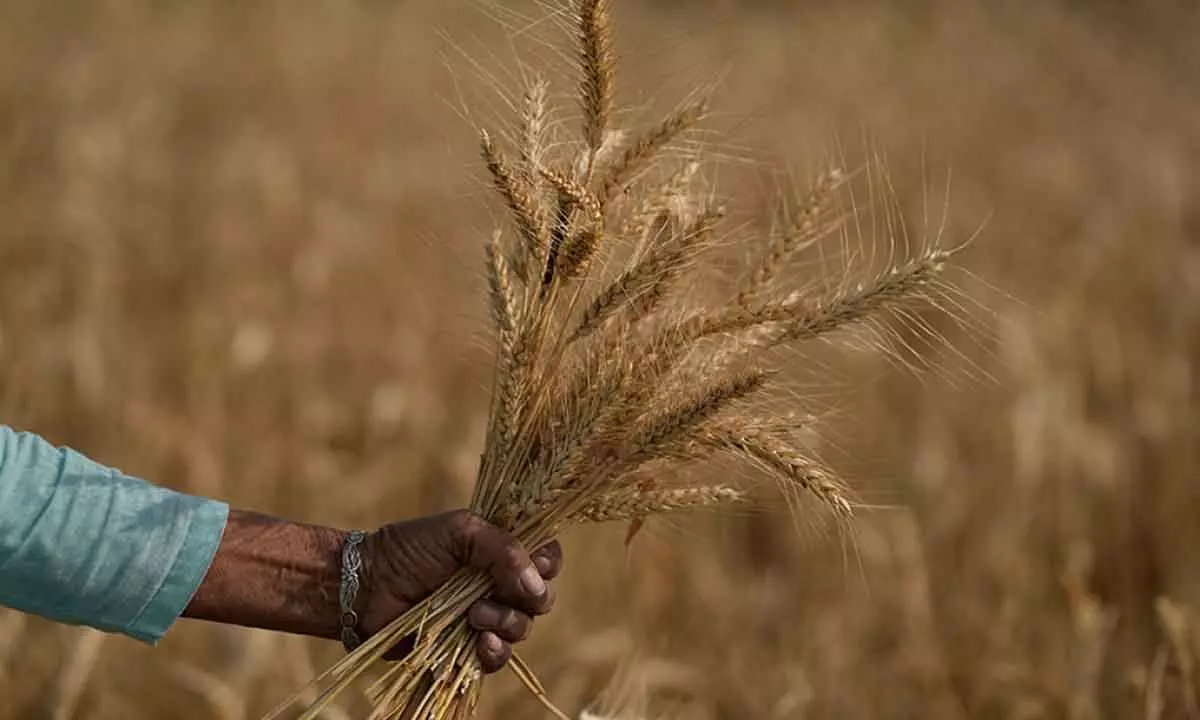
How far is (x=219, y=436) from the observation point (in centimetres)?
372

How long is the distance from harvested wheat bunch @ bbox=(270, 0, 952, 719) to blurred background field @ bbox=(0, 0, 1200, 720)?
0.52ft

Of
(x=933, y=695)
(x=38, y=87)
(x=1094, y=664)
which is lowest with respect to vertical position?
(x=933, y=695)

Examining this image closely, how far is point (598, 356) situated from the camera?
1465 mm

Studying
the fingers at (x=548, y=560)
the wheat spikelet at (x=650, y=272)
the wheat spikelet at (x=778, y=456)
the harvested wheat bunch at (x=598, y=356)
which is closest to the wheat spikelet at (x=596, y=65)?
the harvested wheat bunch at (x=598, y=356)

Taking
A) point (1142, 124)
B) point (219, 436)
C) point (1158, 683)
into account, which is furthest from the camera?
point (1142, 124)

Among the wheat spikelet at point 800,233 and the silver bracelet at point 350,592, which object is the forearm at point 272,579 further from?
the wheat spikelet at point 800,233

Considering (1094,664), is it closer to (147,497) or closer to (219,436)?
(147,497)

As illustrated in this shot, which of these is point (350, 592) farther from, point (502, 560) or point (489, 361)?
point (489, 361)

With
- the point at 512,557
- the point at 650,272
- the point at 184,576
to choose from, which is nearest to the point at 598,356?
the point at 650,272

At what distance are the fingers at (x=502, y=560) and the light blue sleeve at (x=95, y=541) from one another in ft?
0.84

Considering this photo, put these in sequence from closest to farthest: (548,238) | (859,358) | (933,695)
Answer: (548,238) → (933,695) → (859,358)

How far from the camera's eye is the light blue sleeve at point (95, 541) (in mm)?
1412

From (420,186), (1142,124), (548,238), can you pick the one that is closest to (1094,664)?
(548,238)

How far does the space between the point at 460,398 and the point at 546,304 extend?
3109 millimetres
